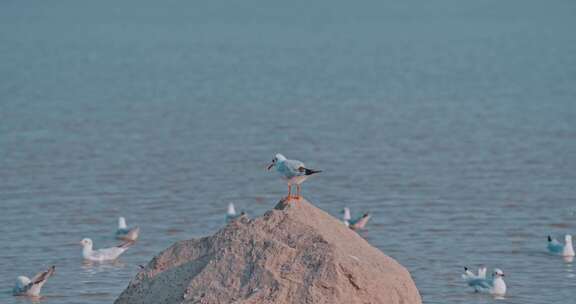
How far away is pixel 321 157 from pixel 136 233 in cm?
949

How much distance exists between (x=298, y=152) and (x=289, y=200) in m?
17.0

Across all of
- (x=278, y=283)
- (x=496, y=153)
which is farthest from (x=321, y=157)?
(x=278, y=283)

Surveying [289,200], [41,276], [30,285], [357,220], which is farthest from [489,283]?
[30,285]

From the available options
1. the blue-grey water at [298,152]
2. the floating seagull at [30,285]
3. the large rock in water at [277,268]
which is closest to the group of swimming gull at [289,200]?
the floating seagull at [30,285]

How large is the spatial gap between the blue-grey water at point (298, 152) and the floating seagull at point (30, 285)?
0.55ft

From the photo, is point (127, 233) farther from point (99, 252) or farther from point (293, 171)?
point (293, 171)

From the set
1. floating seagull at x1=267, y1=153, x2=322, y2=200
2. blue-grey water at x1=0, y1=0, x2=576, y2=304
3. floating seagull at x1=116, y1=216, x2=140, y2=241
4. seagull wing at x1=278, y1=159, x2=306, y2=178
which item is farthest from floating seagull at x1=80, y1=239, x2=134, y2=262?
seagull wing at x1=278, y1=159, x2=306, y2=178

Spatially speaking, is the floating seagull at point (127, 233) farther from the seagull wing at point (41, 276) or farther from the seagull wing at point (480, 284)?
the seagull wing at point (480, 284)

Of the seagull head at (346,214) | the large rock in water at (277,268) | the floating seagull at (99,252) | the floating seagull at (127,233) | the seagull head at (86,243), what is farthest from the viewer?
the seagull head at (346,214)

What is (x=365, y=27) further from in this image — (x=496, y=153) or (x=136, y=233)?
(x=136, y=233)

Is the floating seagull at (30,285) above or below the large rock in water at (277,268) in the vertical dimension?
above

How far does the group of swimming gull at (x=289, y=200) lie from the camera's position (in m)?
12.4

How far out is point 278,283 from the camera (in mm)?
10109

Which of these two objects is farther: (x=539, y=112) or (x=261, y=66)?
(x=261, y=66)
